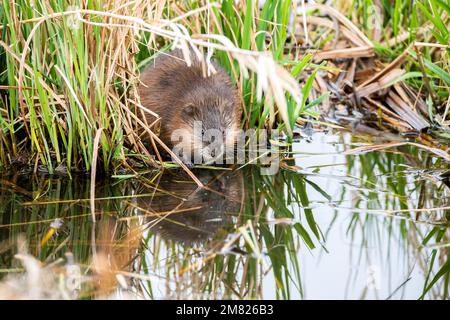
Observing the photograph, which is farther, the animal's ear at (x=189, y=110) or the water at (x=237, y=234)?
the animal's ear at (x=189, y=110)

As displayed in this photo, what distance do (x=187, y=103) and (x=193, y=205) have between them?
119 cm

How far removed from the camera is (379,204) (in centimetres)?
348

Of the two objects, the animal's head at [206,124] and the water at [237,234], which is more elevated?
the animal's head at [206,124]

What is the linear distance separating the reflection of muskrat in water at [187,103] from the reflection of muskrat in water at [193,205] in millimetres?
492

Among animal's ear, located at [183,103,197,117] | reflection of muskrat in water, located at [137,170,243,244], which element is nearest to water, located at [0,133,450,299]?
reflection of muskrat in water, located at [137,170,243,244]

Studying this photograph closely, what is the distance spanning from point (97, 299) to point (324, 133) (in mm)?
2695

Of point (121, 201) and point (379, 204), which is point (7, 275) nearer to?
point (121, 201)

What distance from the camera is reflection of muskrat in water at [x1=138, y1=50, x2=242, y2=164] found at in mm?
4512

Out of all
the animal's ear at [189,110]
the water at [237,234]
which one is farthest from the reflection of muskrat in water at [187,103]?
the water at [237,234]

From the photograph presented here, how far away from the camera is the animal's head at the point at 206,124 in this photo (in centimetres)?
448

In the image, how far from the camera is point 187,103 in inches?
178

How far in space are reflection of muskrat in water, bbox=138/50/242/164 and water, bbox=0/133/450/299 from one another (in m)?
0.48

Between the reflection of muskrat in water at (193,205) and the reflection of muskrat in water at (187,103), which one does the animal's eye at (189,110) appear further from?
the reflection of muskrat in water at (193,205)
